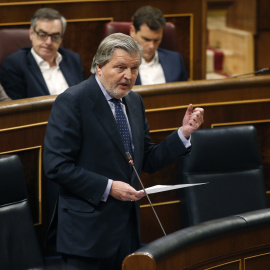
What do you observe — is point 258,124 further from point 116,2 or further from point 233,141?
point 116,2

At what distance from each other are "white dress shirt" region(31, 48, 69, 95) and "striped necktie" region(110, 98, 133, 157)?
57 centimetres

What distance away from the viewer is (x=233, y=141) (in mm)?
1271

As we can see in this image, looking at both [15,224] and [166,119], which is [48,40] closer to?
[166,119]

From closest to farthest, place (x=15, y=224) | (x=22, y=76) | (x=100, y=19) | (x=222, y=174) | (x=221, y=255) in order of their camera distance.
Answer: (x=221, y=255) → (x=15, y=224) → (x=222, y=174) → (x=22, y=76) → (x=100, y=19)

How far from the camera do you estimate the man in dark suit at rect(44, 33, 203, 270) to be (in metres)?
0.93

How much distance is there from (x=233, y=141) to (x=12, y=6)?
0.79 m

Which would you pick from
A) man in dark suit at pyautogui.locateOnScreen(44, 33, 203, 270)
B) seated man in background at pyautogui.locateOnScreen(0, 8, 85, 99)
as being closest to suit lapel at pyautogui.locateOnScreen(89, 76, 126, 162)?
man in dark suit at pyautogui.locateOnScreen(44, 33, 203, 270)

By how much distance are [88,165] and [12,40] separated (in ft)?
2.49

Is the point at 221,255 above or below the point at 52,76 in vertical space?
below

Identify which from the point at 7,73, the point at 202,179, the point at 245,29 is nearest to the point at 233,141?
the point at 202,179

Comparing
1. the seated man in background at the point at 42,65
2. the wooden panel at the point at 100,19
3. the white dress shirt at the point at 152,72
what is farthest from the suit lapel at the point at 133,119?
the wooden panel at the point at 100,19

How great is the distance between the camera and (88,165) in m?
0.95

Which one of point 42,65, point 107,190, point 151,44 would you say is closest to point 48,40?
point 42,65

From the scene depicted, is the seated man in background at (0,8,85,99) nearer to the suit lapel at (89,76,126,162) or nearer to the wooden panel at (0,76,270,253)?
the wooden panel at (0,76,270,253)
